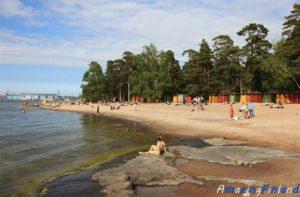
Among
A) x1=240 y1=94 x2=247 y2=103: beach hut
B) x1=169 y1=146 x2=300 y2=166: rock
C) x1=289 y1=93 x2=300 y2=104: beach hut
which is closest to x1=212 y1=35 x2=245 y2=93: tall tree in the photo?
x1=240 y1=94 x2=247 y2=103: beach hut

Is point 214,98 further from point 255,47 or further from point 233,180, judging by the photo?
point 233,180

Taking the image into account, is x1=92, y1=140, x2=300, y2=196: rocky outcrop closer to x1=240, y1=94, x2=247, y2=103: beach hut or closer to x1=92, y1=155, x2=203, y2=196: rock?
x1=92, y1=155, x2=203, y2=196: rock

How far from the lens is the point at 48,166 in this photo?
19.8 meters

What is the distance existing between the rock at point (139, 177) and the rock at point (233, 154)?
273cm

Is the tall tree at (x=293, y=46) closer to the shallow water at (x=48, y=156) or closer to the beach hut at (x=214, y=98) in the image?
the beach hut at (x=214, y=98)

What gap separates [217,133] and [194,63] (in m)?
55.9

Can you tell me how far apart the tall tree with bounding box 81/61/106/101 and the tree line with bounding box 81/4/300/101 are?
10.0 metres

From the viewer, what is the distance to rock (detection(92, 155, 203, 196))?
13.6 meters

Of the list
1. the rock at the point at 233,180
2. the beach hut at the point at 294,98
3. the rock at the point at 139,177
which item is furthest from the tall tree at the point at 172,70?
the rock at the point at 233,180

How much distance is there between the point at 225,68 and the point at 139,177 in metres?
63.5

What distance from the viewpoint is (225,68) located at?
2958 inches

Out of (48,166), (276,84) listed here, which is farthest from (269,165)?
(276,84)

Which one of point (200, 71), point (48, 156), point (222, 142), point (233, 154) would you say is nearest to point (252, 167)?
point (233, 154)

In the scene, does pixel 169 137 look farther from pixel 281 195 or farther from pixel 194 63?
pixel 194 63
